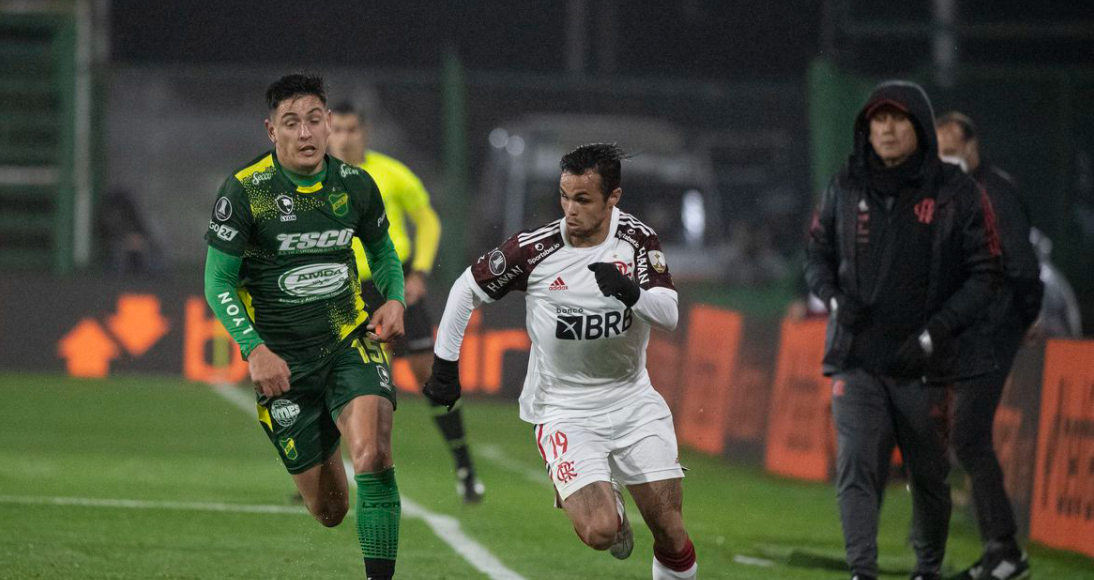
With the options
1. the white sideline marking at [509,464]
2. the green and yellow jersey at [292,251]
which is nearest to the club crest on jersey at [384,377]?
the green and yellow jersey at [292,251]

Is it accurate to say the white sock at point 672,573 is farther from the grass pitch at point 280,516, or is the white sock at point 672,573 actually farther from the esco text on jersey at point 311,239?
the esco text on jersey at point 311,239

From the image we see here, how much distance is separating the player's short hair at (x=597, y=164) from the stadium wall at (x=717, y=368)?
3.54 metres

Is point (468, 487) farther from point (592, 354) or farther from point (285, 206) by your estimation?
point (285, 206)

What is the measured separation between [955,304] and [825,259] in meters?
0.63

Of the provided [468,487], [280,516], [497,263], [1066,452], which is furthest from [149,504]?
[1066,452]

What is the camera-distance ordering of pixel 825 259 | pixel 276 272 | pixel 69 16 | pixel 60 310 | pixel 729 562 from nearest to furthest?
1. pixel 276 272
2. pixel 825 259
3. pixel 729 562
4. pixel 60 310
5. pixel 69 16

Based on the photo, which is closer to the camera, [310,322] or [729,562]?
[310,322]

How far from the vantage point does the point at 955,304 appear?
7125mm

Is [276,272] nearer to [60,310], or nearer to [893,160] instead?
[893,160]

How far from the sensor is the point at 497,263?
6.74 meters

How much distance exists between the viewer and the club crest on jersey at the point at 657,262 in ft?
21.9

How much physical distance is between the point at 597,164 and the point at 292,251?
4.20ft

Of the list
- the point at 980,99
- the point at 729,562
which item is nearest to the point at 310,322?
the point at 729,562

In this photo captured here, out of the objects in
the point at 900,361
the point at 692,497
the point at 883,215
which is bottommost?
the point at 692,497
